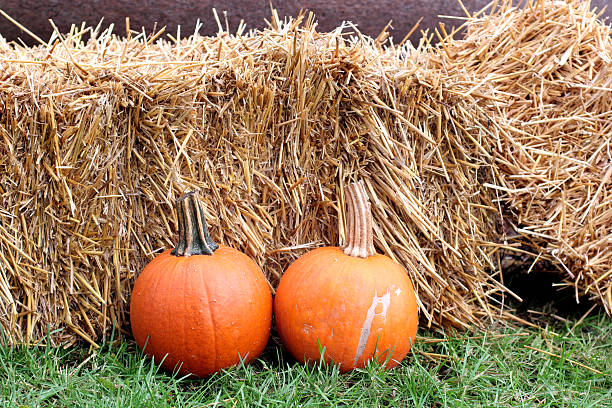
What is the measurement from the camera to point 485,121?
2244 mm

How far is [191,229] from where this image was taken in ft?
6.28

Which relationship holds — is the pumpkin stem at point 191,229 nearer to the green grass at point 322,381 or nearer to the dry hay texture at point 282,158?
the dry hay texture at point 282,158

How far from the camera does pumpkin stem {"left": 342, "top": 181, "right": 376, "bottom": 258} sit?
202cm

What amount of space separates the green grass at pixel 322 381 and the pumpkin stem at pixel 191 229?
16.0 inches

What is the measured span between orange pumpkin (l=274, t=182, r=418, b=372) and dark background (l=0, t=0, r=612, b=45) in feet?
5.80

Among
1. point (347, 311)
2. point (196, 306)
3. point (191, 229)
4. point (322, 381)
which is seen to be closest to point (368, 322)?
point (347, 311)

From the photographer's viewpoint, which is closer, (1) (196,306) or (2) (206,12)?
(1) (196,306)

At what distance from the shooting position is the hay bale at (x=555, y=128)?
88.9 inches

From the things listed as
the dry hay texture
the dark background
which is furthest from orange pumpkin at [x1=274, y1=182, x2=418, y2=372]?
the dark background

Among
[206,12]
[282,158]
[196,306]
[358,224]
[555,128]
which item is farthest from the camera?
[206,12]

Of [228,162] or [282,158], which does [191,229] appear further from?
[282,158]

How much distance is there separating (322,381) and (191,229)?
2.27 ft

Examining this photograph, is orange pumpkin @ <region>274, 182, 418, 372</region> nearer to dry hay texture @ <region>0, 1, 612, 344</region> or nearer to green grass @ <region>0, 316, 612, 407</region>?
green grass @ <region>0, 316, 612, 407</region>


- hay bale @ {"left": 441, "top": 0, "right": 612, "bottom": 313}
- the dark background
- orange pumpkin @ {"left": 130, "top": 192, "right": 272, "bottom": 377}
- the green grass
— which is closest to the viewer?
the green grass
